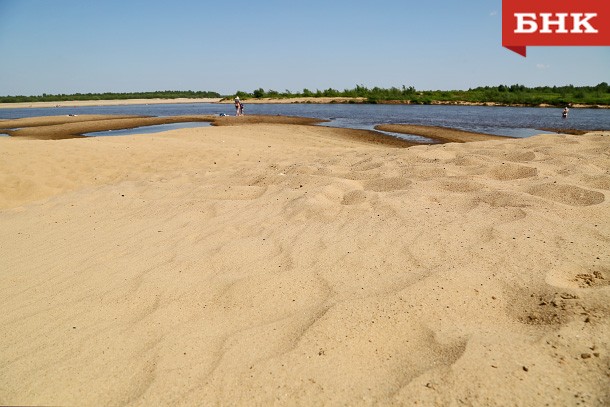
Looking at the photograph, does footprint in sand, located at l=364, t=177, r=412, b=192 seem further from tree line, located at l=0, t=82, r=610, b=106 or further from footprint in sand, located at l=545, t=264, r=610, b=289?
tree line, located at l=0, t=82, r=610, b=106

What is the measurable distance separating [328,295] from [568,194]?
2427 mm

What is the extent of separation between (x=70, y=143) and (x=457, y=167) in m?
10.00

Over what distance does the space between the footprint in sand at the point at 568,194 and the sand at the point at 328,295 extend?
0.02m

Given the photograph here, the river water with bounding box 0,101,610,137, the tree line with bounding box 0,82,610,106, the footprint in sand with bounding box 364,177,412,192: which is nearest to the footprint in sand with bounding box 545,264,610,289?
the footprint in sand with bounding box 364,177,412,192

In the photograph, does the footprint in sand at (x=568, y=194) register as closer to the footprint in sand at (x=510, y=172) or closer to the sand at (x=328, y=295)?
the sand at (x=328, y=295)

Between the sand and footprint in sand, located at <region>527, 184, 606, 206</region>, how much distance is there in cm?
2

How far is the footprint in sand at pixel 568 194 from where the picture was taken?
3131 mm

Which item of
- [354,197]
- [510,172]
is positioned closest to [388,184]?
[354,197]

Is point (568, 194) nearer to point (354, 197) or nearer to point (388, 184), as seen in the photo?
point (388, 184)

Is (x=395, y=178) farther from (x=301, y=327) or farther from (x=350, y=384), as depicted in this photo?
(x=350, y=384)

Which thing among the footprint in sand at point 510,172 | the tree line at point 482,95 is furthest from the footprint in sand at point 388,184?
the tree line at point 482,95

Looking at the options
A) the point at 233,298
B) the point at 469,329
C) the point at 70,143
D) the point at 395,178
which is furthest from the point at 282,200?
the point at 70,143

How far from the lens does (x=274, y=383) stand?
1603 mm

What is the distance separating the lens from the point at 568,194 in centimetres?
327
